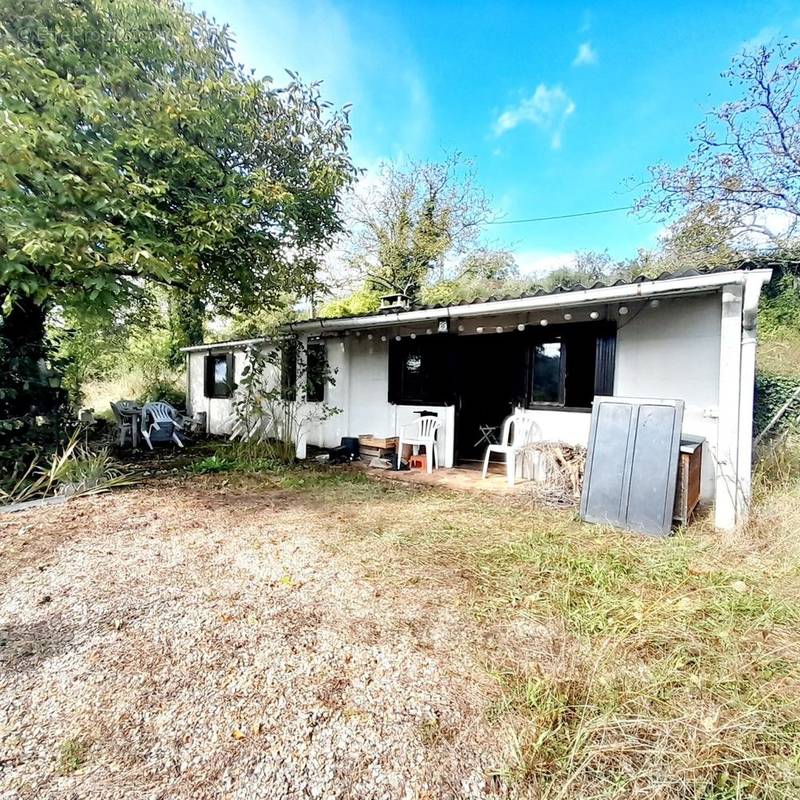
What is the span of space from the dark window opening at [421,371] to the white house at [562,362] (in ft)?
0.06

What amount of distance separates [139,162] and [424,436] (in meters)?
5.06

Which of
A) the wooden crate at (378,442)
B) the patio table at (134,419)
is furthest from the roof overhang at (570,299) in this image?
the patio table at (134,419)

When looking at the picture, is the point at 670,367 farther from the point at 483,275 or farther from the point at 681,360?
the point at 483,275

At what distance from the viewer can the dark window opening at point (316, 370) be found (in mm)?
7805

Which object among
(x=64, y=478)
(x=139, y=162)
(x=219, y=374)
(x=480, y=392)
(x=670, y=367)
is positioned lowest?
(x=64, y=478)

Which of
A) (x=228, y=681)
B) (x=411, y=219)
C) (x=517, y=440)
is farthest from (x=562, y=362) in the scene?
(x=411, y=219)

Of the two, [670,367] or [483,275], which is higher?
[483,275]

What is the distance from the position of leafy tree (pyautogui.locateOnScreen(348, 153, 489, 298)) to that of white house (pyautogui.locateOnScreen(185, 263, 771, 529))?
28.4 ft

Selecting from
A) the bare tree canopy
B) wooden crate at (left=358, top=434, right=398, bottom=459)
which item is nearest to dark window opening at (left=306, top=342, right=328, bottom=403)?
wooden crate at (left=358, top=434, right=398, bottom=459)

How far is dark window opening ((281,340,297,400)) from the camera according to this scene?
782cm

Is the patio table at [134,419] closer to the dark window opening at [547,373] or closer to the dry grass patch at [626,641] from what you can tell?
the dry grass patch at [626,641]

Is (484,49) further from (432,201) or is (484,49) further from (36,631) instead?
(36,631)

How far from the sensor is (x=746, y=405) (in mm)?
3930

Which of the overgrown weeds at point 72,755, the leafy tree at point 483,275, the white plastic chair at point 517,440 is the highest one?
the leafy tree at point 483,275
